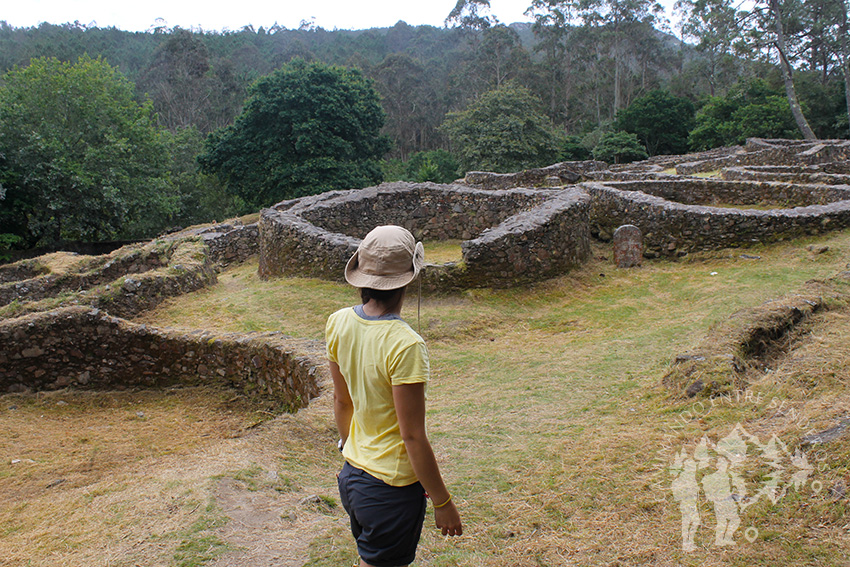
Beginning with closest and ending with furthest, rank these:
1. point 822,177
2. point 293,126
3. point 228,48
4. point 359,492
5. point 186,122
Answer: point 359,492 < point 822,177 < point 293,126 < point 186,122 < point 228,48

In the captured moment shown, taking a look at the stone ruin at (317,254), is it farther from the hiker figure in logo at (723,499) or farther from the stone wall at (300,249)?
the hiker figure in logo at (723,499)

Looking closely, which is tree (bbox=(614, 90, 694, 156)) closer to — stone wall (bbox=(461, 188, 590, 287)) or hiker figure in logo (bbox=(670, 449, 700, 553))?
stone wall (bbox=(461, 188, 590, 287))

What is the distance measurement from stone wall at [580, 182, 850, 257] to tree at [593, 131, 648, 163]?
23777 millimetres

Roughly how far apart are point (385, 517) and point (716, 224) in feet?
32.9

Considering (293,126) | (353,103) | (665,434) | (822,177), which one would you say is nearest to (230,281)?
(665,434)

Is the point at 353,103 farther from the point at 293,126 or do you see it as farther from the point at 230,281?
the point at 230,281

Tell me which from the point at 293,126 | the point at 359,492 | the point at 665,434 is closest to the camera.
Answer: the point at 359,492

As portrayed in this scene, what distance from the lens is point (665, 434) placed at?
365 cm

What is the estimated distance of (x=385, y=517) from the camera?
2.14 m

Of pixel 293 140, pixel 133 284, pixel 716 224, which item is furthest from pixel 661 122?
pixel 133 284

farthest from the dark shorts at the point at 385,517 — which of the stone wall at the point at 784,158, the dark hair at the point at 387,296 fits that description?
the stone wall at the point at 784,158

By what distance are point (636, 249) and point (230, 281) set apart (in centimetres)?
829

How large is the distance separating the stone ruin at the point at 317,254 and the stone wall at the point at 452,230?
1.0 inches

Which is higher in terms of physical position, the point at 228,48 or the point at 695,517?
the point at 228,48
